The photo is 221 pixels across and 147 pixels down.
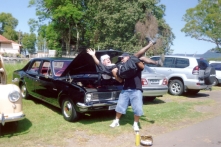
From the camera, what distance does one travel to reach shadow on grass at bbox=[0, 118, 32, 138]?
18.1 ft

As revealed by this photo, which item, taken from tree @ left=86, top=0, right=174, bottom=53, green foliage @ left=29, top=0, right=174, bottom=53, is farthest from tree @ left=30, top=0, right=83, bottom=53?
tree @ left=86, top=0, right=174, bottom=53

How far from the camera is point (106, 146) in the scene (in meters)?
5.14

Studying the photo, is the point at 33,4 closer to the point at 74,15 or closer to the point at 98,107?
the point at 74,15

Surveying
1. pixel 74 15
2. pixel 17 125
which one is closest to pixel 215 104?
pixel 17 125

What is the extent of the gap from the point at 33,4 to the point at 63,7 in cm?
1095

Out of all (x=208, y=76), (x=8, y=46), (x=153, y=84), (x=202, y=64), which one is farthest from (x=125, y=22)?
(x=8, y=46)

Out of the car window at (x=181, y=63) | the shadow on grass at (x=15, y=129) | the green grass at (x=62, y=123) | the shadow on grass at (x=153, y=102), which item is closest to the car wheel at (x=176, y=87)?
the car window at (x=181, y=63)

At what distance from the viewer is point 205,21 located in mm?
41062

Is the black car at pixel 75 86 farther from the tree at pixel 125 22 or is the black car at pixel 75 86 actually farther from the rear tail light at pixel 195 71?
the tree at pixel 125 22

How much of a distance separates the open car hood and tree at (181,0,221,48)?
3612 centimetres

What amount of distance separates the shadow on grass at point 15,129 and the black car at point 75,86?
1.05 meters

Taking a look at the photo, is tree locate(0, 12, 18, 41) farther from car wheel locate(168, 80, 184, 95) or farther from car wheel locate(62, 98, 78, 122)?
car wheel locate(62, 98, 78, 122)

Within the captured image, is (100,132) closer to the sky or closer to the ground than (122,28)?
closer to the ground

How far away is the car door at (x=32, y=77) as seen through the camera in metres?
8.12
